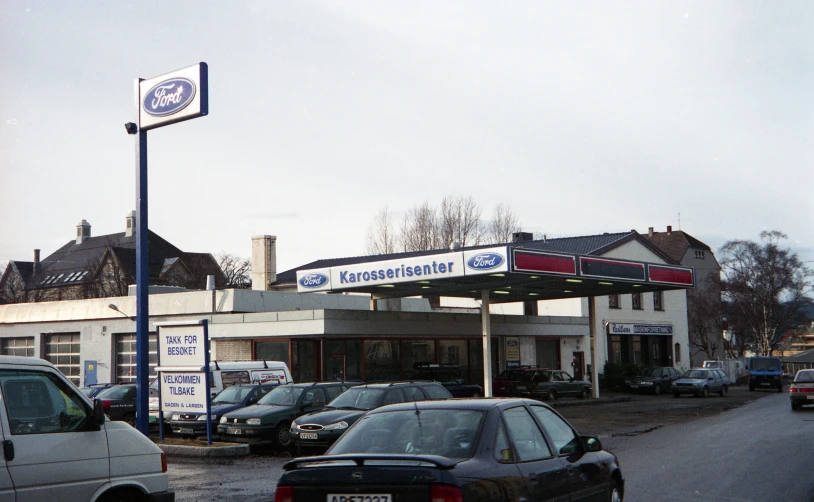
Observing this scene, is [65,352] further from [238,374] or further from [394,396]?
[394,396]

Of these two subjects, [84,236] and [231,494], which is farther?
[84,236]

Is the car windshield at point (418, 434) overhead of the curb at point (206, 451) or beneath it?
overhead

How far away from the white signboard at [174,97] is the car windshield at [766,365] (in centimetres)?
4297

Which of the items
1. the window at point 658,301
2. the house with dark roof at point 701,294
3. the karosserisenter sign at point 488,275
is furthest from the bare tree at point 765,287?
the karosserisenter sign at point 488,275

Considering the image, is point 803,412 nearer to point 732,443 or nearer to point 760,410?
point 760,410

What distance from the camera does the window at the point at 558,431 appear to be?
301 inches

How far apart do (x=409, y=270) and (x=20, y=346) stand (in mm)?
24194

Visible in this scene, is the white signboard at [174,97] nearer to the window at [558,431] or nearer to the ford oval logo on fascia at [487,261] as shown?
the window at [558,431]

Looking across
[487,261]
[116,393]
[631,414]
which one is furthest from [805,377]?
[116,393]

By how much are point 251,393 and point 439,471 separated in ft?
55.0

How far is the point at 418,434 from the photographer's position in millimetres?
6914

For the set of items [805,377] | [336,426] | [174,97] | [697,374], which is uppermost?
[174,97]

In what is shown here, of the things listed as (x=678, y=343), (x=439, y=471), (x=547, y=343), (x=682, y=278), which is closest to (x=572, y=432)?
(x=439, y=471)

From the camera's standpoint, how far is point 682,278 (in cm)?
3669
